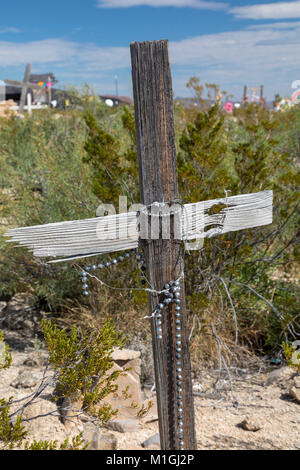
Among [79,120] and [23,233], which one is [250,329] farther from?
[79,120]

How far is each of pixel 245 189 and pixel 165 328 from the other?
2465mm

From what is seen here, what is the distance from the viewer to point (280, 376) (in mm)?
4188

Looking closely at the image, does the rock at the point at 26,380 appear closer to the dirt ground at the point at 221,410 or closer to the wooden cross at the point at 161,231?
the dirt ground at the point at 221,410

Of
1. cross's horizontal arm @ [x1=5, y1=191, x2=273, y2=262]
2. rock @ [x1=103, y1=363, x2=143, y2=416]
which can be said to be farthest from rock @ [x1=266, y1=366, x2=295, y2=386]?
cross's horizontal arm @ [x1=5, y1=191, x2=273, y2=262]

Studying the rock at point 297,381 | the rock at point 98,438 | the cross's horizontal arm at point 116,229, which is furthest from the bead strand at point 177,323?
the rock at point 297,381

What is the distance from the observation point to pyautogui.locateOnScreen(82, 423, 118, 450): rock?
9.74 feet

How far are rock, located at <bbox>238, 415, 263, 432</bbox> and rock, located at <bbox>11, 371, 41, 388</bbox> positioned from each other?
5.06 ft

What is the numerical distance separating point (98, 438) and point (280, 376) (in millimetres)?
1836

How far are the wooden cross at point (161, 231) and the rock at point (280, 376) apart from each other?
1.94 meters

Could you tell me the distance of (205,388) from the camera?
4.14 m

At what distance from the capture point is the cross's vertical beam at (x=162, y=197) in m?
2.07

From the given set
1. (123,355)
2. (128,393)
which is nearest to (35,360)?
(123,355)

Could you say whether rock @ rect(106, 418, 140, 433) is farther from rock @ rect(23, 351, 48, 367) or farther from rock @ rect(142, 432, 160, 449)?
rock @ rect(23, 351, 48, 367)
